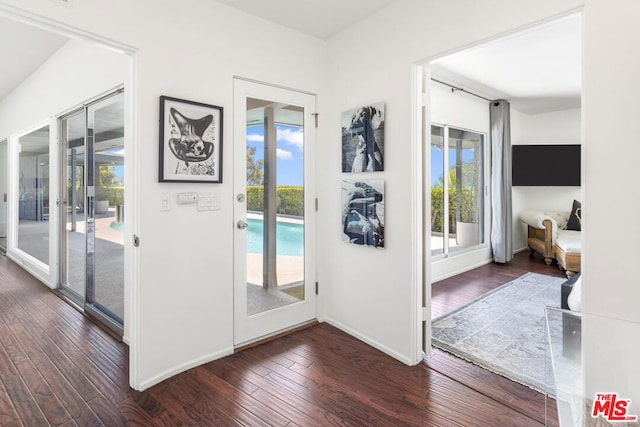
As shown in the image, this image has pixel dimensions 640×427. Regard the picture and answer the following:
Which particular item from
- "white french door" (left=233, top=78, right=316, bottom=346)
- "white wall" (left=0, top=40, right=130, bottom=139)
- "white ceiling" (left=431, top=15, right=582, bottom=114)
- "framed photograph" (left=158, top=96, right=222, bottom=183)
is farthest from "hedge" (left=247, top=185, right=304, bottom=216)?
"white ceiling" (left=431, top=15, right=582, bottom=114)

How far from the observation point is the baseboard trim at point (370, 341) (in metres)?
2.48

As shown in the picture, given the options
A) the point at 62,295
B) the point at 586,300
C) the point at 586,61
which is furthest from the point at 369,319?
the point at 62,295

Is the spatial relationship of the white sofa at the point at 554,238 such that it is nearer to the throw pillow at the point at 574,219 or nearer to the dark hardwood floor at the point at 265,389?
the throw pillow at the point at 574,219

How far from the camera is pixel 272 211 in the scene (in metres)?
2.93

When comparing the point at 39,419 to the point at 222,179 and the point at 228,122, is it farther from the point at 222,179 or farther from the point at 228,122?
the point at 228,122

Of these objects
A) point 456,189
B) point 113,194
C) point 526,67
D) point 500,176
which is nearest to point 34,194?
point 113,194

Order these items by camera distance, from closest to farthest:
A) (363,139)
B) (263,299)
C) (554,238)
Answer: (363,139), (263,299), (554,238)

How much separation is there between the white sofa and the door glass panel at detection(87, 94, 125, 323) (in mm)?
5483

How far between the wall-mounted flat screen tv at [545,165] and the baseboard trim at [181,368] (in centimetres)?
579

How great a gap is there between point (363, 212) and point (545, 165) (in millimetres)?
4938

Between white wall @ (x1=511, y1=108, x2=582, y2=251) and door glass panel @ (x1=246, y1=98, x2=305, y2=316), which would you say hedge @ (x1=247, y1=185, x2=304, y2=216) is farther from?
white wall @ (x1=511, y1=108, x2=582, y2=251)

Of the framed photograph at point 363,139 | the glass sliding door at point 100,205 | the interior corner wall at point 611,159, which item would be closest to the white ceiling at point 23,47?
the glass sliding door at point 100,205

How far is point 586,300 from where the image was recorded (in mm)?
1640

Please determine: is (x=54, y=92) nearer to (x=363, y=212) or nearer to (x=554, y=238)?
(x=363, y=212)
